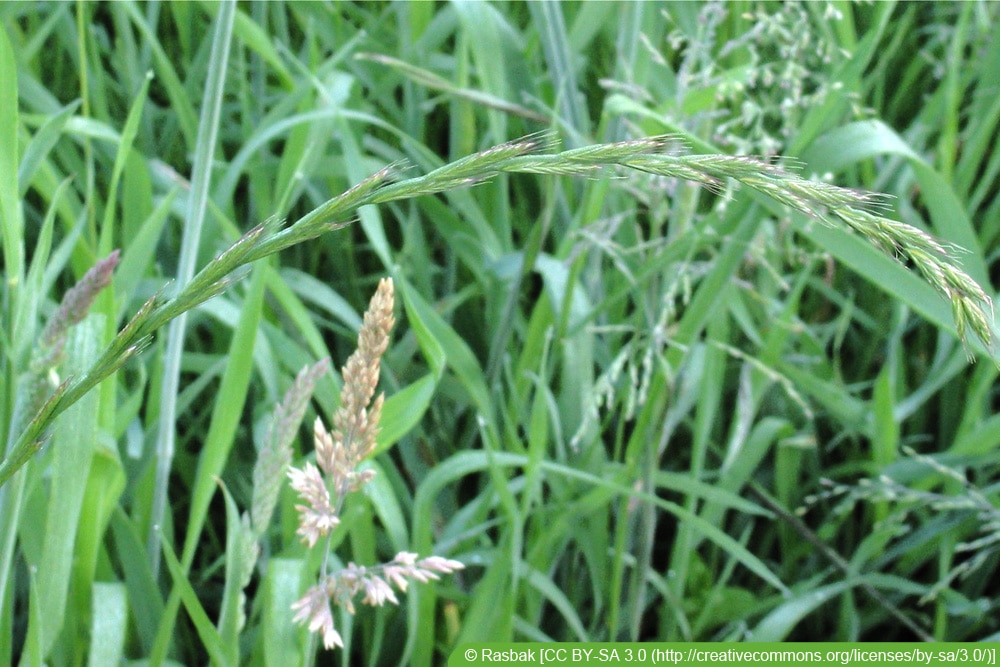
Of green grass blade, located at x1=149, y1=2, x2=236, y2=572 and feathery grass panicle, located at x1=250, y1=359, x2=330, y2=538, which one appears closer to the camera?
feathery grass panicle, located at x1=250, y1=359, x2=330, y2=538

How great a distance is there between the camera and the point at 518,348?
1010mm

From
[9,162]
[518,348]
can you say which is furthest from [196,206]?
[518,348]

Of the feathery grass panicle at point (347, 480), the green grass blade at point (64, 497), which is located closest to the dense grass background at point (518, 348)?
the green grass blade at point (64, 497)

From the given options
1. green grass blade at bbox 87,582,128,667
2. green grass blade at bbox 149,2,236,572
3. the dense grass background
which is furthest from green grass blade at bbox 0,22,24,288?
green grass blade at bbox 87,582,128,667

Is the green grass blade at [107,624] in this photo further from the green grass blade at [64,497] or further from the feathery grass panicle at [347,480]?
the feathery grass panicle at [347,480]

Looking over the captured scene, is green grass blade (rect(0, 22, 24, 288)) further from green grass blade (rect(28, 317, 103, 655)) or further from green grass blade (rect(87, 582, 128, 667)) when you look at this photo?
green grass blade (rect(87, 582, 128, 667))

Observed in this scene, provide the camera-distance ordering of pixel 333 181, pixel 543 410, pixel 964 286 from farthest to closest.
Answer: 1. pixel 333 181
2. pixel 543 410
3. pixel 964 286

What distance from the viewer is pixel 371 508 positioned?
33.2 inches

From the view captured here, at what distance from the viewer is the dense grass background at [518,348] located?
0.72 metres

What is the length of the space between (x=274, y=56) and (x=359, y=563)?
50 cm

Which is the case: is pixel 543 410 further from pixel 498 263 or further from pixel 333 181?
pixel 333 181

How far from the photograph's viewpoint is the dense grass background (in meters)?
0.72

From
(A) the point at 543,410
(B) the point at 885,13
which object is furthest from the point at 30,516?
(B) the point at 885,13

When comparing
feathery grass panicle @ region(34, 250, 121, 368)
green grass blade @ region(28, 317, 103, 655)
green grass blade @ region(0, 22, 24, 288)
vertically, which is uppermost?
green grass blade @ region(0, 22, 24, 288)
